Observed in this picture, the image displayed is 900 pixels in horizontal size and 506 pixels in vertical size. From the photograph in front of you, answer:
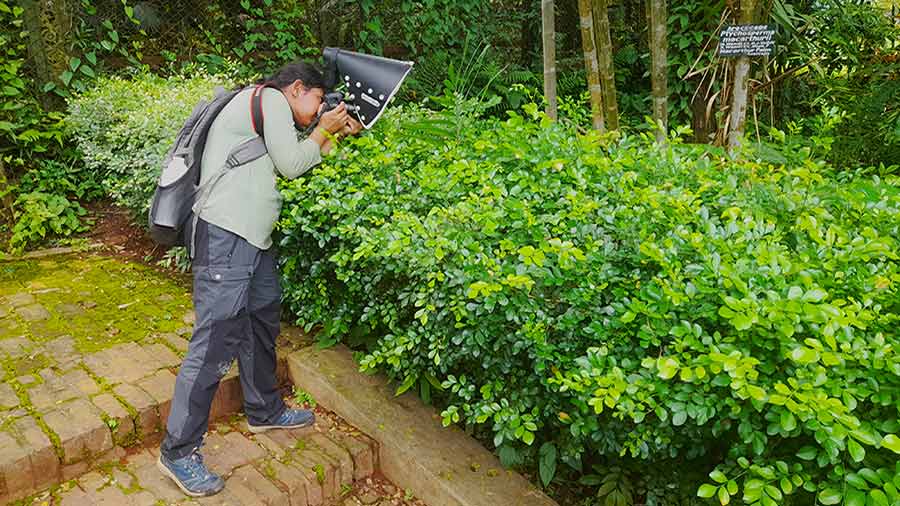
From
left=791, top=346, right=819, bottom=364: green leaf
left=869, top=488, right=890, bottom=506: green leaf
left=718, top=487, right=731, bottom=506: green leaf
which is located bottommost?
left=718, top=487, right=731, bottom=506: green leaf

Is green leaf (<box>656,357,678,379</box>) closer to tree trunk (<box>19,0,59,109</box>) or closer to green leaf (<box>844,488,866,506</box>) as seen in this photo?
green leaf (<box>844,488,866,506</box>)

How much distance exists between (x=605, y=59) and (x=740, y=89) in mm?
763

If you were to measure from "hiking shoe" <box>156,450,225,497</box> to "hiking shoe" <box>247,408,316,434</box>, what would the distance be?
360 mm

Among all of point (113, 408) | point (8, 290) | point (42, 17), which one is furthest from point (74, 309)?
point (42, 17)

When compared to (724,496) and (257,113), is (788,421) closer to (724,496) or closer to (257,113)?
(724,496)

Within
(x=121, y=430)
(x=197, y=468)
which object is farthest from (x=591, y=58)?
(x=121, y=430)

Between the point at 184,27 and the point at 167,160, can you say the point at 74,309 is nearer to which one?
the point at 167,160

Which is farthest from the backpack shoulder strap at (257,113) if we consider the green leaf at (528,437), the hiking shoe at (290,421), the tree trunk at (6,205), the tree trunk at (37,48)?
the tree trunk at (37,48)

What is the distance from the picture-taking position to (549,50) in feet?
12.6

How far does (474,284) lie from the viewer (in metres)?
1.95

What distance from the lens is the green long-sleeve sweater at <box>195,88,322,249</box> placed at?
252 centimetres

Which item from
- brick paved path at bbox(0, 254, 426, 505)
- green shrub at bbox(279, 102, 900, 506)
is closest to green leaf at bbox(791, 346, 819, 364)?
green shrub at bbox(279, 102, 900, 506)

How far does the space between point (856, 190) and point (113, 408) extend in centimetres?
303

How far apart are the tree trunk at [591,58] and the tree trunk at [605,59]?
0.07 meters
